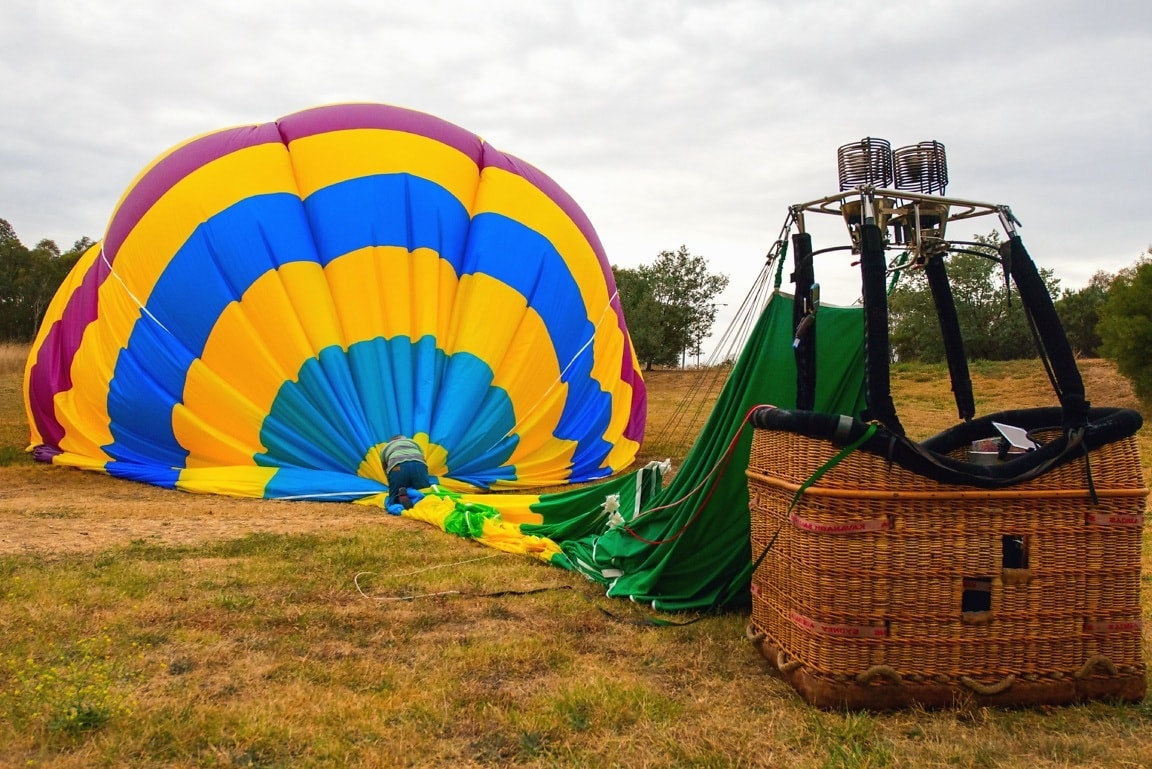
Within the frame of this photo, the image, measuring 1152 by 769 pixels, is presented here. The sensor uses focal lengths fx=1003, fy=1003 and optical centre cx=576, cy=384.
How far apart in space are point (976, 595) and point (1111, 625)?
1.33 ft

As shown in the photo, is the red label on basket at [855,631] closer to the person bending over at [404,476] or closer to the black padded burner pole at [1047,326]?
the black padded burner pole at [1047,326]

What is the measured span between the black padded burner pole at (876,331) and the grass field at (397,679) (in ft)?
2.79

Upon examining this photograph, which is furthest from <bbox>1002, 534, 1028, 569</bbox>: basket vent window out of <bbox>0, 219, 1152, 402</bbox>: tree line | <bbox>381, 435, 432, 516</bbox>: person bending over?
<bbox>0, 219, 1152, 402</bbox>: tree line

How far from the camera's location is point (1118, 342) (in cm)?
1473

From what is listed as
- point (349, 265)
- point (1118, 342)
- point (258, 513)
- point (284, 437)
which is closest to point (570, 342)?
point (349, 265)

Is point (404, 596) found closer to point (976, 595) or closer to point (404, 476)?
point (976, 595)

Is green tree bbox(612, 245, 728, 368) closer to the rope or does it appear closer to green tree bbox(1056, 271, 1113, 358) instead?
green tree bbox(1056, 271, 1113, 358)

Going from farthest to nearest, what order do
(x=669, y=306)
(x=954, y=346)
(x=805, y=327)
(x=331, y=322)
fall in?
(x=669, y=306)
(x=331, y=322)
(x=954, y=346)
(x=805, y=327)

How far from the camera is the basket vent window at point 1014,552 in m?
2.90

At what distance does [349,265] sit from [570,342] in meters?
1.83

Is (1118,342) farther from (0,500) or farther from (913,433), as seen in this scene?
(0,500)

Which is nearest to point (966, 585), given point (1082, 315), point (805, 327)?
point (805, 327)

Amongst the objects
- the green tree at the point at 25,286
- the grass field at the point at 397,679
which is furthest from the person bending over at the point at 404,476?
the green tree at the point at 25,286

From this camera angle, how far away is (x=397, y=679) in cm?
300
